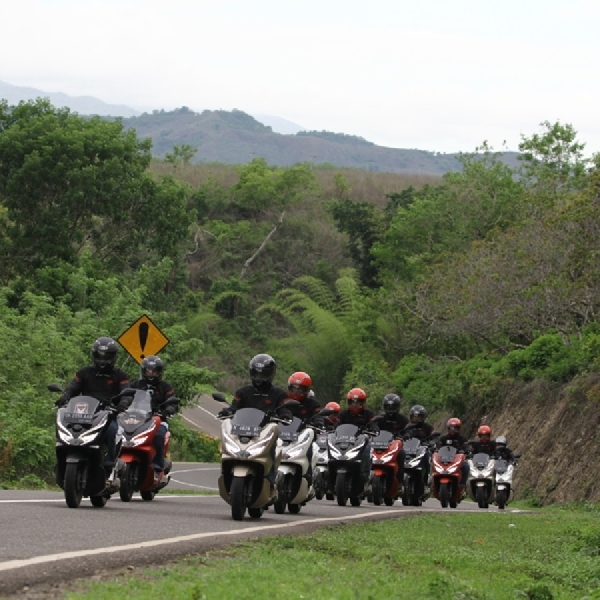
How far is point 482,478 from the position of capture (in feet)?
99.6

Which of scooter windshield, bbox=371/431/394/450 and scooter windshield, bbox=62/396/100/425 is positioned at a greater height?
scooter windshield, bbox=62/396/100/425

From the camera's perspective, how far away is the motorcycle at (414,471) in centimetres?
2555

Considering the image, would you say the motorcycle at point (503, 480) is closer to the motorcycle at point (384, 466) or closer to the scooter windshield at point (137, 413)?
the motorcycle at point (384, 466)

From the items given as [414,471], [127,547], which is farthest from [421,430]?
[127,547]

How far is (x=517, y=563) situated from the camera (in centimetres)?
1278

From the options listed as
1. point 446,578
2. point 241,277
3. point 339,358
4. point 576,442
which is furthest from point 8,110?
point 446,578

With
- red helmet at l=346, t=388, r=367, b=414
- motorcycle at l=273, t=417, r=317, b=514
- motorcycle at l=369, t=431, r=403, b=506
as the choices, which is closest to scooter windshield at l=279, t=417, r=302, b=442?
motorcycle at l=273, t=417, r=317, b=514

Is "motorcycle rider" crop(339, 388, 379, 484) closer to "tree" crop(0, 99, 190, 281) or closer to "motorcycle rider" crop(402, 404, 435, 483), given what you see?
"motorcycle rider" crop(402, 404, 435, 483)

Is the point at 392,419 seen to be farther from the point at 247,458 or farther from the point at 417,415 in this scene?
the point at 247,458

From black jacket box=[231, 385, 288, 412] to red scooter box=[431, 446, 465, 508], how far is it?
12.7 metres

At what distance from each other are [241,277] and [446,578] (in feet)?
265

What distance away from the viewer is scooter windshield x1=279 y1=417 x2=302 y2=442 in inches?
678

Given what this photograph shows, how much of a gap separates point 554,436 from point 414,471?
17636 millimetres

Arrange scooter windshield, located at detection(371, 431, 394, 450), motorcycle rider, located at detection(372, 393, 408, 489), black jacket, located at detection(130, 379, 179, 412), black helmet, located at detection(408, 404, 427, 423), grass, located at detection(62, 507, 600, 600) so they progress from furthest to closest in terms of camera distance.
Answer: black helmet, located at detection(408, 404, 427, 423) < motorcycle rider, located at detection(372, 393, 408, 489) < scooter windshield, located at detection(371, 431, 394, 450) < black jacket, located at detection(130, 379, 179, 412) < grass, located at detection(62, 507, 600, 600)
